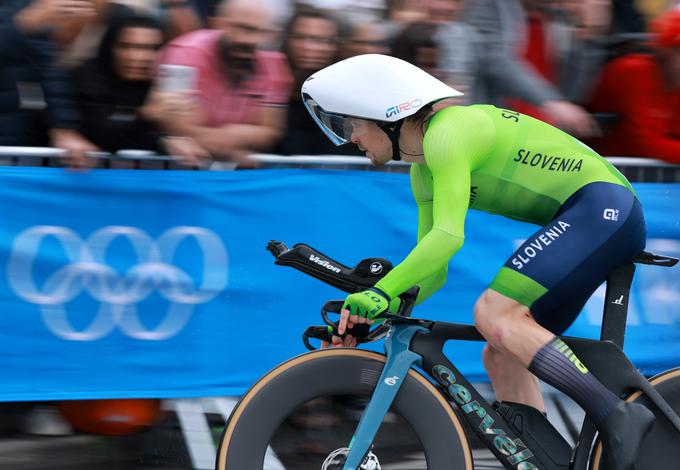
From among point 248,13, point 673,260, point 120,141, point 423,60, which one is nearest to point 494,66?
point 423,60

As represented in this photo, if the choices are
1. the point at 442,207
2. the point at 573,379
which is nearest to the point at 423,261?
the point at 442,207

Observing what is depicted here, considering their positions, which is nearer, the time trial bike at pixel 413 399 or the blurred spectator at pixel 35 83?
the time trial bike at pixel 413 399

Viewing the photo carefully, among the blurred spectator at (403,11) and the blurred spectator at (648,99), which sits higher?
the blurred spectator at (403,11)

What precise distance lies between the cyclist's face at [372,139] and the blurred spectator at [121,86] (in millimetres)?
2010

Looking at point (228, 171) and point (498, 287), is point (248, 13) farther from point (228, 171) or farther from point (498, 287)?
point (498, 287)

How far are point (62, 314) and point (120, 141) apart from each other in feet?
2.87

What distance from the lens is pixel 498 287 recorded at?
13.7 feet

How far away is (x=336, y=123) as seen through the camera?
4.12 meters

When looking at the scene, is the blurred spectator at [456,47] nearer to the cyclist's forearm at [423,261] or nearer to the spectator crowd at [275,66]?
the spectator crowd at [275,66]

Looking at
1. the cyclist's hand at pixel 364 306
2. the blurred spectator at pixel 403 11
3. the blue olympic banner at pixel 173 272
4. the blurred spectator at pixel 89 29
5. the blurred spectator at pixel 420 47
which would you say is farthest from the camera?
the blurred spectator at pixel 403 11

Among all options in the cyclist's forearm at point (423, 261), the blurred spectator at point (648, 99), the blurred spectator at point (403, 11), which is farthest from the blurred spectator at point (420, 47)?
the cyclist's forearm at point (423, 261)

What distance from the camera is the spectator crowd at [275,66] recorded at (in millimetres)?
5820

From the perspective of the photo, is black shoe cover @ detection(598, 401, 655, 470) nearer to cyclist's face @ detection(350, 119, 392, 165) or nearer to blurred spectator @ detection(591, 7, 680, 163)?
cyclist's face @ detection(350, 119, 392, 165)

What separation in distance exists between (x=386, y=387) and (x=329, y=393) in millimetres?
191
